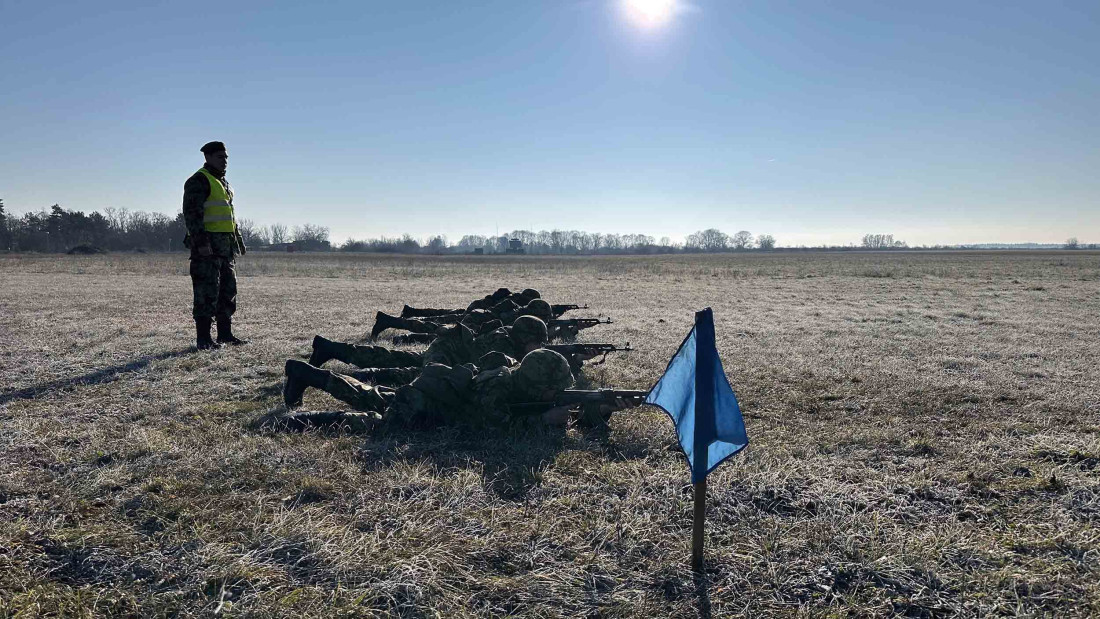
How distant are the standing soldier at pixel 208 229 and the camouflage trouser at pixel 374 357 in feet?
9.57

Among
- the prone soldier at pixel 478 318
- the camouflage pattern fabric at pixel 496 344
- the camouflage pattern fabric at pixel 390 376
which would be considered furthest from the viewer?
the prone soldier at pixel 478 318

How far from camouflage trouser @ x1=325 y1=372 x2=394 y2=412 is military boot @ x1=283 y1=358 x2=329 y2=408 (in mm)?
66

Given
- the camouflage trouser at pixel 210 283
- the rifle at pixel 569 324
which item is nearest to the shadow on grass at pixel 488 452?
the rifle at pixel 569 324

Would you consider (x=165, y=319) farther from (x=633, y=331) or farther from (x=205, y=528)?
(x=205, y=528)

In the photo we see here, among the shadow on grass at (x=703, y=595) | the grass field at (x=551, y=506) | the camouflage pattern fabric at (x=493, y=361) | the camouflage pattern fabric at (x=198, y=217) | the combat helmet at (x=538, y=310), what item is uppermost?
Result: the camouflage pattern fabric at (x=198, y=217)

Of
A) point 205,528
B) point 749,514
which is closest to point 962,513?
point 749,514

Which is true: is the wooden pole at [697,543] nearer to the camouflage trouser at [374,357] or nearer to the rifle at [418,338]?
the camouflage trouser at [374,357]

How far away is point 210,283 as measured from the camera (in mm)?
8164

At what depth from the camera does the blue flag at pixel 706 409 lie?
269 centimetres

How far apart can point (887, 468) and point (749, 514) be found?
1.33 m

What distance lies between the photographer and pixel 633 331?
35.0 feet

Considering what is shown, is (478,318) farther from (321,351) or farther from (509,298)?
(321,351)

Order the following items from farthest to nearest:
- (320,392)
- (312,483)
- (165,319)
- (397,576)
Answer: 1. (165,319)
2. (320,392)
3. (312,483)
4. (397,576)

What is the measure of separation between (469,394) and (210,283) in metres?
5.28
